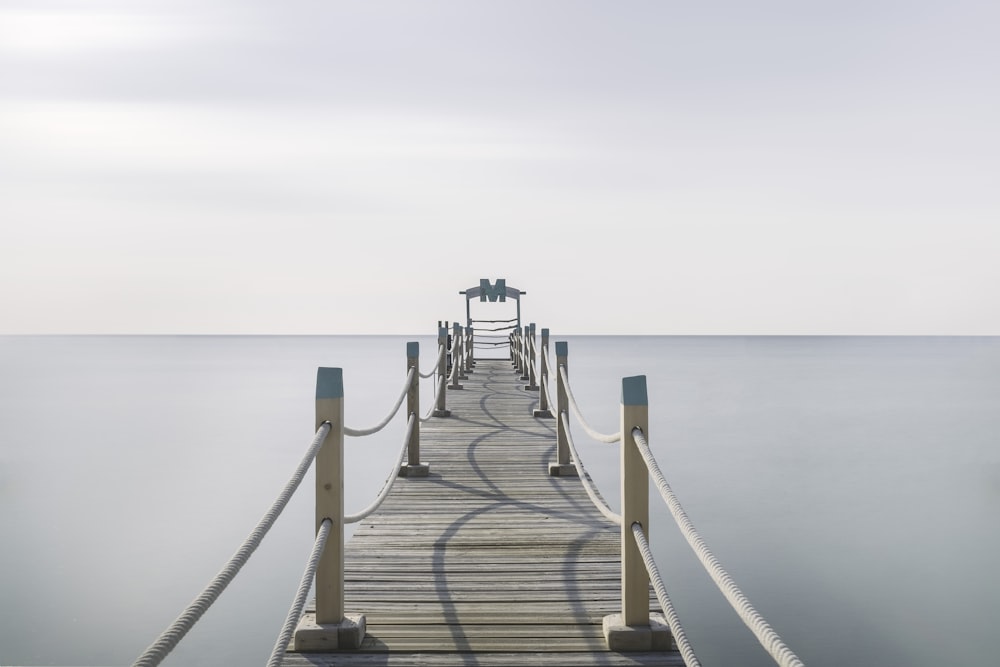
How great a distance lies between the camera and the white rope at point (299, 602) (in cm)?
240

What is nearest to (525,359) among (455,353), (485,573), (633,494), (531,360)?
(531,360)

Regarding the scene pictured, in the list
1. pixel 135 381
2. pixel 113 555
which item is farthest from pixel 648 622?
pixel 135 381

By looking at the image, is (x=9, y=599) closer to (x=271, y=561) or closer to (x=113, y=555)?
(x=113, y=555)

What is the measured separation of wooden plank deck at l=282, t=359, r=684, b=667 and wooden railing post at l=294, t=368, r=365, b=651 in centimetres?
8

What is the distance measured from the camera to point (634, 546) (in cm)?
320

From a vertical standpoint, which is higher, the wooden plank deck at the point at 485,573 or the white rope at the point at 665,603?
the white rope at the point at 665,603

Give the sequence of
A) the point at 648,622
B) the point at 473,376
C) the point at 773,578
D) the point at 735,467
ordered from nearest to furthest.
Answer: the point at 648,622 < the point at 773,578 < the point at 473,376 < the point at 735,467

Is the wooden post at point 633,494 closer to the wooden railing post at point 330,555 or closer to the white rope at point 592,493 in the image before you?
the white rope at point 592,493

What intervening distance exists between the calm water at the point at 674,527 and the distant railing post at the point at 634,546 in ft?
18.9

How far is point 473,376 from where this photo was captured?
17.7 m

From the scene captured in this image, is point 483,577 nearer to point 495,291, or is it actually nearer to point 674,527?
point 674,527

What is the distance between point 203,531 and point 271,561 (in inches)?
141

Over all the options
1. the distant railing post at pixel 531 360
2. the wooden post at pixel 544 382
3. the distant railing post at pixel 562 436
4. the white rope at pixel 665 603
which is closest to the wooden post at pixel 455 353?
the distant railing post at pixel 531 360

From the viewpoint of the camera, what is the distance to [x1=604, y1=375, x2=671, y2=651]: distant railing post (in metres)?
3.18
